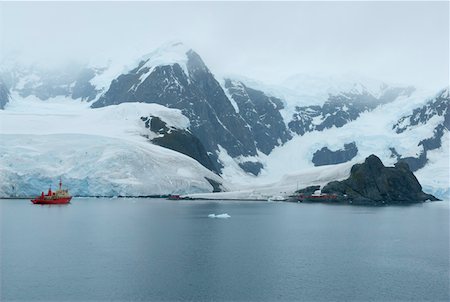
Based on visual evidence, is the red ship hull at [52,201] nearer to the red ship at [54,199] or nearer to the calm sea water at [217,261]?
the red ship at [54,199]

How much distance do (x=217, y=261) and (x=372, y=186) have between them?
4628 inches

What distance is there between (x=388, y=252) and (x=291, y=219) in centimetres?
3603

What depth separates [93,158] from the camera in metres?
153

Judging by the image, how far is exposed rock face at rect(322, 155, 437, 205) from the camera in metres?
158

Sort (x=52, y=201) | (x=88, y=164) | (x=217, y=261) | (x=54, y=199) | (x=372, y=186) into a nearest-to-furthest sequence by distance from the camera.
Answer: (x=217, y=261) < (x=52, y=201) < (x=54, y=199) < (x=88, y=164) < (x=372, y=186)

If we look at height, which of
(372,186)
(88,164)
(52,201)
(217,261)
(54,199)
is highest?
(88,164)

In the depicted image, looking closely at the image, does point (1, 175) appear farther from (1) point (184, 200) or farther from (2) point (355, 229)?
(2) point (355, 229)

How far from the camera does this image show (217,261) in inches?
1998

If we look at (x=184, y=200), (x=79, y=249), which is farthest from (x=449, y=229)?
(x=184, y=200)

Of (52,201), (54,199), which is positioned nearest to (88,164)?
(54,199)

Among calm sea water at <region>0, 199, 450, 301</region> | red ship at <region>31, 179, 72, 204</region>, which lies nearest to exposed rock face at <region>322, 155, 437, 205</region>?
calm sea water at <region>0, 199, 450, 301</region>

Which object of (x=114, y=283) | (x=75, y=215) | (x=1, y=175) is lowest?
(x=114, y=283)

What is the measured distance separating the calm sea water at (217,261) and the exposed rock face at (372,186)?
74461 millimetres

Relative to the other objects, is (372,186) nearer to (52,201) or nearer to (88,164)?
(88,164)
